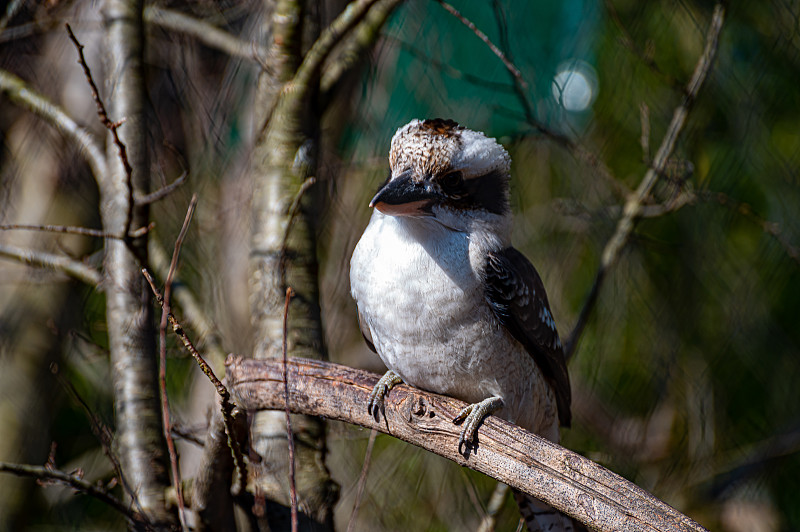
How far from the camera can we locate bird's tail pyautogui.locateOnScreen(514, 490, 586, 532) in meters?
2.19

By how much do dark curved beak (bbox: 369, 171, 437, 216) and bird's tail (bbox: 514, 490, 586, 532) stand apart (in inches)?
38.0

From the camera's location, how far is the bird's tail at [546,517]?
219 cm

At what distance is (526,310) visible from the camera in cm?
199

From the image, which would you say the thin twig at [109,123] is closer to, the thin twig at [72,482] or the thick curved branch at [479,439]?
the thick curved branch at [479,439]

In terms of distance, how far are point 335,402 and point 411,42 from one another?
5.34 feet

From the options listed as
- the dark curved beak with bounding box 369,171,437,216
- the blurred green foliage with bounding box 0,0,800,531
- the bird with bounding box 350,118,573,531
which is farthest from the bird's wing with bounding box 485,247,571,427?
the blurred green foliage with bounding box 0,0,800,531

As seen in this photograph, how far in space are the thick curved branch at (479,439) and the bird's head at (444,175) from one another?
451 millimetres

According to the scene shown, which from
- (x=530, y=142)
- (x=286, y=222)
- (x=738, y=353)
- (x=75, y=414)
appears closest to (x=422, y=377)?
(x=286, y=222)

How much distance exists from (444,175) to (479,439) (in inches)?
25.9

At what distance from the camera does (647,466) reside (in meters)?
3.81

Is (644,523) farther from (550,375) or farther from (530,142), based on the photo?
(530,142)

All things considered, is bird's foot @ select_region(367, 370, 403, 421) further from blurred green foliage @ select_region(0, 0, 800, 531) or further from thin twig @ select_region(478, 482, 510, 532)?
blurred green foliage @ select_region(0, 0, 800, 531)

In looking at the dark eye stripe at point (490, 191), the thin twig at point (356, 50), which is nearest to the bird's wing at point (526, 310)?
the dark eye stripe at point (490, 191)

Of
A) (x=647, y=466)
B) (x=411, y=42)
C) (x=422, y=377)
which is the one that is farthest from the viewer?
(x=647, y=466)
